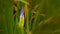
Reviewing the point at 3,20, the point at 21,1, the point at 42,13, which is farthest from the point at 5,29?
the point at 42,13

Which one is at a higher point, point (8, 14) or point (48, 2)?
point (48, 2)

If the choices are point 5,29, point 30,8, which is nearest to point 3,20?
point 5,29

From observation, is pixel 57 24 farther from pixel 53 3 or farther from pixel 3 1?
pixel 3 1

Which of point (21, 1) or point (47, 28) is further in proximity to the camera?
point (47, 28)

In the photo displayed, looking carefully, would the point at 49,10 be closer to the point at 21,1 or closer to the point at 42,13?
the point at 42,13

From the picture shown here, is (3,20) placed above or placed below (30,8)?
below

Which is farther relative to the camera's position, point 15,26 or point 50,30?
point 50,30

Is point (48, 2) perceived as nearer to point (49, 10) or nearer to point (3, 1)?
point (49, 10)

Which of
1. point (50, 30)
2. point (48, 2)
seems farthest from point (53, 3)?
point (50, 30)
